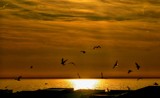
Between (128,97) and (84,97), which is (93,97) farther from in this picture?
(128,97)

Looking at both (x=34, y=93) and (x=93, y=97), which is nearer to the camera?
(x=93, y=97)

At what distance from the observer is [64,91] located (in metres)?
84.2

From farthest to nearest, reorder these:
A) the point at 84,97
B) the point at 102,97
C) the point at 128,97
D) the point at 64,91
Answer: the point at 64,91, the point at 84,97, the point at 102,97, the point at 128,97

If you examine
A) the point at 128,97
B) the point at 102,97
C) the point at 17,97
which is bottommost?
the point at 128,97

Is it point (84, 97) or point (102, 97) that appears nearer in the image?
point (102, 97)

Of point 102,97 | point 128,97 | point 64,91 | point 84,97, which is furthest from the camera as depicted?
point 64,91

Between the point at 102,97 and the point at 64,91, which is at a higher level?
the point at 64,91

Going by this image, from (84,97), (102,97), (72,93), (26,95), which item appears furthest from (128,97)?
(72,93)

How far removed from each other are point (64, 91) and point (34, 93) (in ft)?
24.4

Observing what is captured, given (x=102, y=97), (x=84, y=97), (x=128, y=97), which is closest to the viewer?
(x=128, y=97)

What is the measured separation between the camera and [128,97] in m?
39.0

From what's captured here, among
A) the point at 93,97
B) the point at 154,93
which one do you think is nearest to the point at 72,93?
the point at 93,97

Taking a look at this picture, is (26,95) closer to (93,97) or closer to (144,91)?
(93,97)

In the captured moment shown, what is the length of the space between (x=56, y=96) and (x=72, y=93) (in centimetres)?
771
